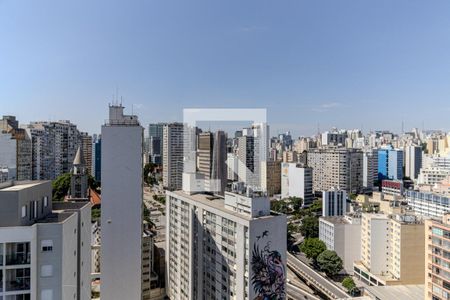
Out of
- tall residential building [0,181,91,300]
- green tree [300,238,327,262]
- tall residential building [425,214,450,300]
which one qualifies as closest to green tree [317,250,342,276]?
green tree [300,238,327,262]

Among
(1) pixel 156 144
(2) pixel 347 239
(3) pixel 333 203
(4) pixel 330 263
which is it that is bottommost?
(4) pixel 330 263

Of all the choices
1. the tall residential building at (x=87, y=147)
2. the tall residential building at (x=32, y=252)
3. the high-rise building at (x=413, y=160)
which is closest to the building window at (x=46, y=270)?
the tall residential building at (x=32, y=252)

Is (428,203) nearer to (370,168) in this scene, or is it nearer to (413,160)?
(370,168)

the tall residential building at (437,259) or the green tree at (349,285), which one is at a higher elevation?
the tall residential building at (437,259)

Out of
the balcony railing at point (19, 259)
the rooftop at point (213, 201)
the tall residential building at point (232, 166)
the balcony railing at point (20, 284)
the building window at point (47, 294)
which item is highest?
the tall residential building at point (232, 166)

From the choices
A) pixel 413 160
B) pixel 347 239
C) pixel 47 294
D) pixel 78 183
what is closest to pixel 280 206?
pixel 347 239

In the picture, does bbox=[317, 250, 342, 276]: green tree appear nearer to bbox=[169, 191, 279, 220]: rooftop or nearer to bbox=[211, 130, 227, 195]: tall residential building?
bbox=[211, 130, 227, 195]: tall residential building

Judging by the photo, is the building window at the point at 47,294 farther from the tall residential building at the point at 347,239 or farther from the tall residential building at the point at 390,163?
the tall residential building at the point at 390,163

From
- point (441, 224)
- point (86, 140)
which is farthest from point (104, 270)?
point (86, 140)
